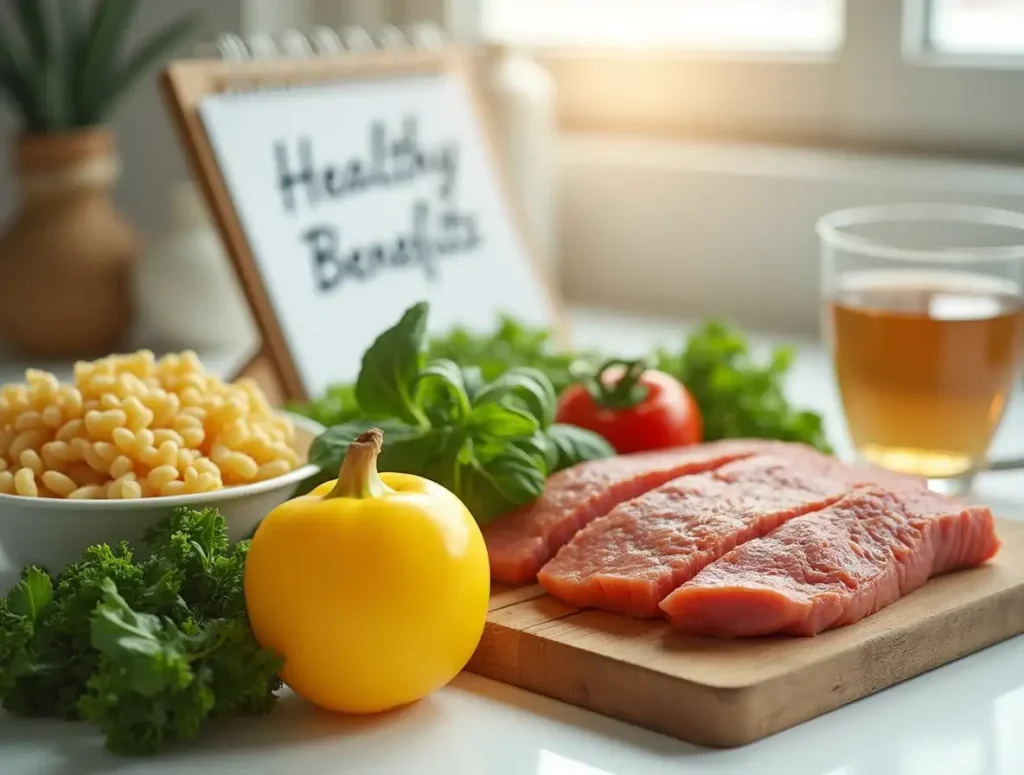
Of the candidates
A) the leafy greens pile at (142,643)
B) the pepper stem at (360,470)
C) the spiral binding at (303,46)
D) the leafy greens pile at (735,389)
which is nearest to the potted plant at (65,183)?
the spiral binding at (303,46)

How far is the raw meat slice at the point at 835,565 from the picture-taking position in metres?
0.97

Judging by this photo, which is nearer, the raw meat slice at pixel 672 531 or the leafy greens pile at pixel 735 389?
the raw meat slice at pixel 672 531

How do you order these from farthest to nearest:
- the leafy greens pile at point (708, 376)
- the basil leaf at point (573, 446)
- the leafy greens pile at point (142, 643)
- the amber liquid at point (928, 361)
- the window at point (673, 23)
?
the window at point (673, 23)
the leafy greens pile at point (708, 376)
the amber liquid at point (928, 361)
the basil leaf at point (573, 446)
the leafy greens pile at point (142, 643)

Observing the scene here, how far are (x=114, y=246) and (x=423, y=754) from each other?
128 cm

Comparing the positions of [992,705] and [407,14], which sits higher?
[407,14]

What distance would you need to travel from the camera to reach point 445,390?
1169 mm

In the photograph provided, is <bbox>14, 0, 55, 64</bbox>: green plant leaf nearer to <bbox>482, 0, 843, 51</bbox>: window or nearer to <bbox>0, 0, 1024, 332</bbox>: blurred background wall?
<bbox>0, 0, 1024, 332</bbox>: blurred background wall

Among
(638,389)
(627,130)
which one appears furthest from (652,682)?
(627,130)

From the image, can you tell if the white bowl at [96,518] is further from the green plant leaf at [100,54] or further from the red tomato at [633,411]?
the green plant leaf at [100,54]

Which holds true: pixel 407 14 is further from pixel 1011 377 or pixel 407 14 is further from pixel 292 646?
pixel 292 646

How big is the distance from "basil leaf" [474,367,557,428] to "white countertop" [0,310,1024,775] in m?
0.24

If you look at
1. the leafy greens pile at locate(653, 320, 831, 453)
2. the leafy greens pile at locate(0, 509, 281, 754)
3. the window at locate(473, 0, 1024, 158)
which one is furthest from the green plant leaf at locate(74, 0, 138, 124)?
the leafy greens pile at locate(0, 509, 281, 754)

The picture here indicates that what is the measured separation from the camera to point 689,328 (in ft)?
7.06

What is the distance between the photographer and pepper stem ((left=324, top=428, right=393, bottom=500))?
0.92 metres
